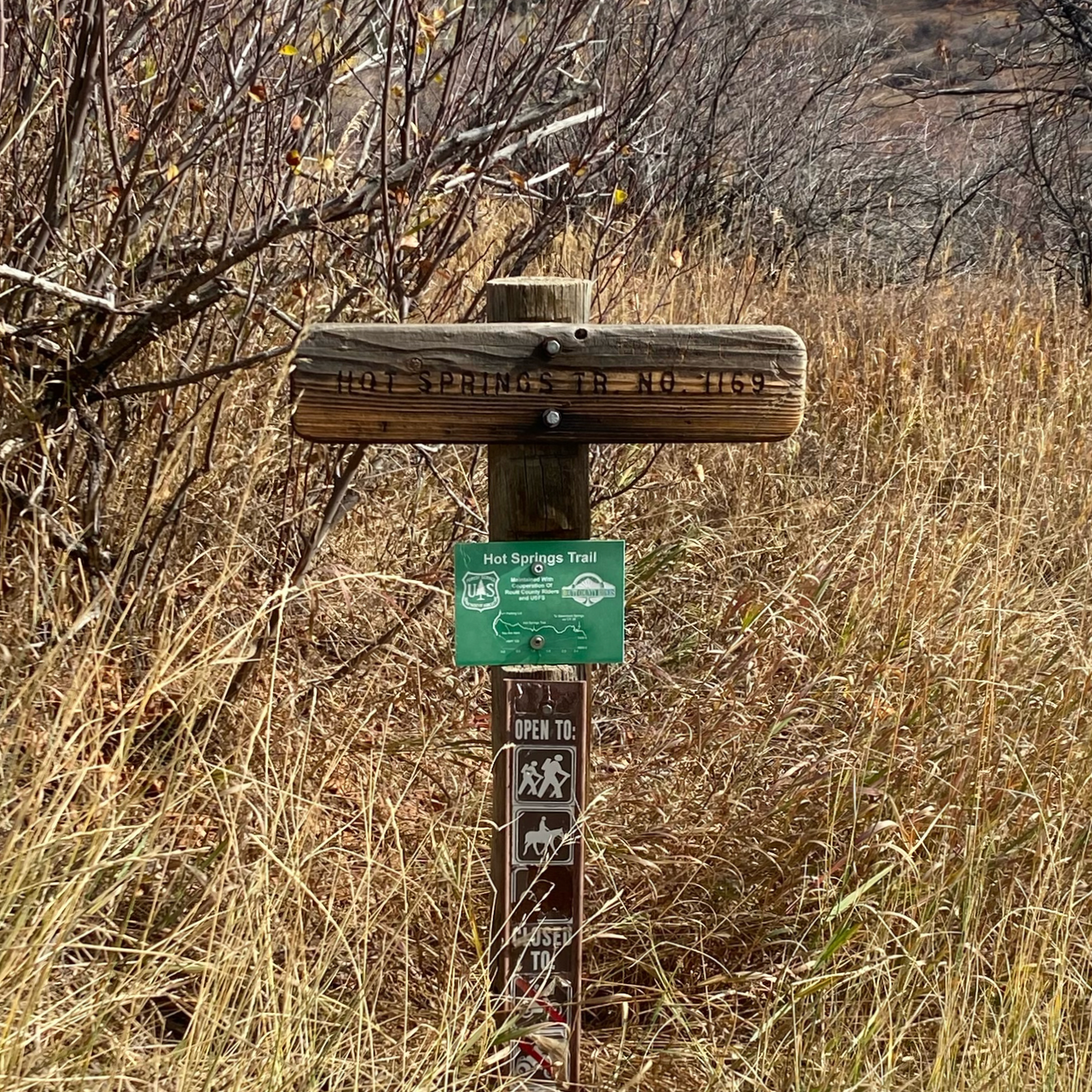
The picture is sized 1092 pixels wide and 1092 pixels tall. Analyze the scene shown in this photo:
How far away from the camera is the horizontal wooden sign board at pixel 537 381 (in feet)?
6.06

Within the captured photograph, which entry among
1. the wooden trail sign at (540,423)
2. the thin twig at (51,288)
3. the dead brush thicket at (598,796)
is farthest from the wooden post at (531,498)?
the thin twig at (51,288)

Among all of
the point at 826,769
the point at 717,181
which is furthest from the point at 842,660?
the point at 717,181

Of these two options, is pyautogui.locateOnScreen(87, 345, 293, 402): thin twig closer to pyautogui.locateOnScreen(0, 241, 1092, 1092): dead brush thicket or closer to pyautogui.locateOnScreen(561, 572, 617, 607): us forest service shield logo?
pyautogui.locateOnScreen(0, 241, 1092, 1092): dead brush thicket

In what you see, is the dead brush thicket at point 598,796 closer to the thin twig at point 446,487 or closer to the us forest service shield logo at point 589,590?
the thin twig at point 446,487

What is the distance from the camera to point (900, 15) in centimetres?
2406

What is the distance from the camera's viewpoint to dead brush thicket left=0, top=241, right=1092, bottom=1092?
1847 mm

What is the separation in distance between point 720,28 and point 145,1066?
738 centimetres

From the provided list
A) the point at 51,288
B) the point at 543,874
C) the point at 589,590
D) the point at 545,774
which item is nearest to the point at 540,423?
the point at 589,590

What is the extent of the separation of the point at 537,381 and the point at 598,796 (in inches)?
37.9

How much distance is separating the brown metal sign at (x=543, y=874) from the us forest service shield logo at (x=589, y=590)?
0.44 feet

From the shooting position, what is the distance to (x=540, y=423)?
1887mm

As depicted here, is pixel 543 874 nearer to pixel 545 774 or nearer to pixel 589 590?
pixel 545 774

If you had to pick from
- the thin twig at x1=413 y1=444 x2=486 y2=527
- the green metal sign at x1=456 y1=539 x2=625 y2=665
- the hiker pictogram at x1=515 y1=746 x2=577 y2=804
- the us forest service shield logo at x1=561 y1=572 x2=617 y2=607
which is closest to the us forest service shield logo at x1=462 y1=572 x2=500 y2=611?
the green metal sign at x1=456 y1=539 x2=625 y2=665

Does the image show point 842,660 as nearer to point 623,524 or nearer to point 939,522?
point 939,522
